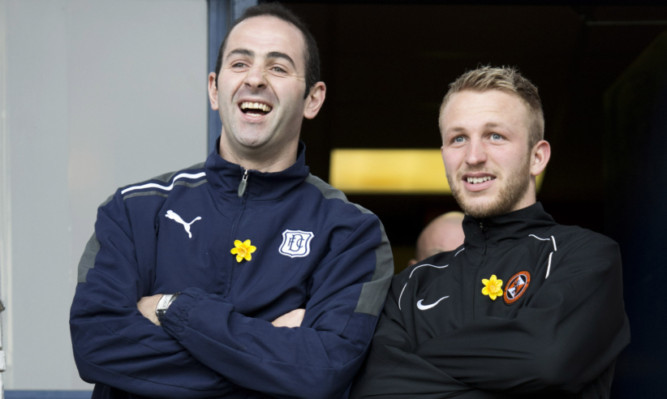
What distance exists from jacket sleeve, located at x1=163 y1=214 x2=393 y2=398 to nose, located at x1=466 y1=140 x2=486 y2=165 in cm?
35

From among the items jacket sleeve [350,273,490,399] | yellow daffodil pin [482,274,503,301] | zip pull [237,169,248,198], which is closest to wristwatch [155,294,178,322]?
zip pull [237,169,248,198]

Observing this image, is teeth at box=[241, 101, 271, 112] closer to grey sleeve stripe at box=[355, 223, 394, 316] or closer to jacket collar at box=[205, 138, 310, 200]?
jacket collar at box=[205, 138, 310, 200]

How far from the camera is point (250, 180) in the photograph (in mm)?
2164

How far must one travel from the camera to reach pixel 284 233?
2107mm

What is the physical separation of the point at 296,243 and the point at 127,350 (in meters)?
0.45

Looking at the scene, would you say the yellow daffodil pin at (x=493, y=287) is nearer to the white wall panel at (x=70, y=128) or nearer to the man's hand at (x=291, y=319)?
the man's hand at (x=291, y=319)

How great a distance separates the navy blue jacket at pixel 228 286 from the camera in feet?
6.18

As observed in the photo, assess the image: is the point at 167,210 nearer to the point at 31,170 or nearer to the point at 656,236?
the point at 31,170

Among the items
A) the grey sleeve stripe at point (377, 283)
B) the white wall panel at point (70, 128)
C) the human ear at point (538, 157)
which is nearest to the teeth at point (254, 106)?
the grey sleeve stripe at point (377, 283)

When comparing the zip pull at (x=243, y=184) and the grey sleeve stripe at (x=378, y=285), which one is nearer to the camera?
the grey sleeve stripe at (x=378, y=285)

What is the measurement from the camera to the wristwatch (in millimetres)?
1921

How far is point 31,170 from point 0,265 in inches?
12.5

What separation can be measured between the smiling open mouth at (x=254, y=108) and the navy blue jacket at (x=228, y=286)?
0.14 m

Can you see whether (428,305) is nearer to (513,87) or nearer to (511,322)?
(511,322)
